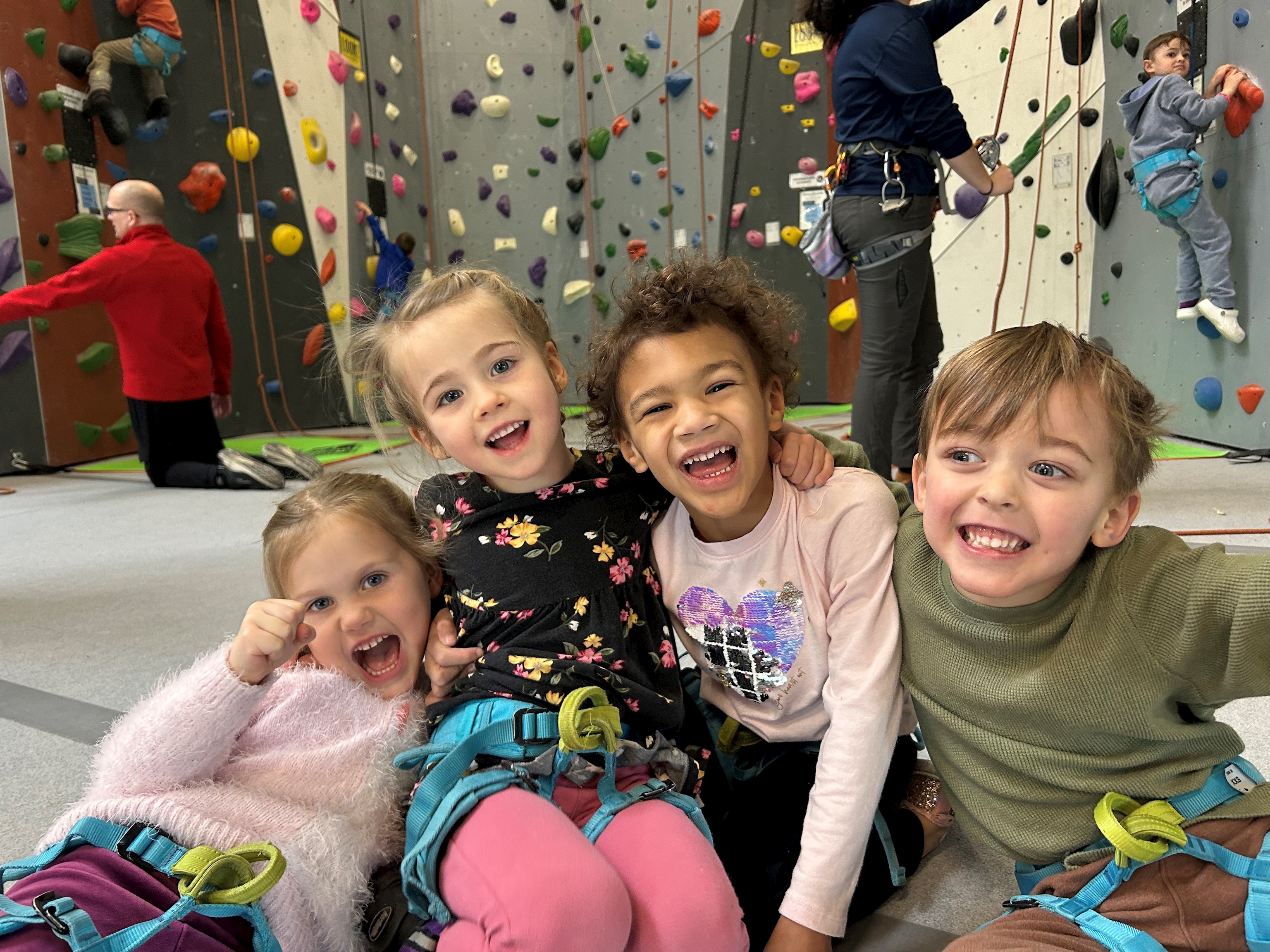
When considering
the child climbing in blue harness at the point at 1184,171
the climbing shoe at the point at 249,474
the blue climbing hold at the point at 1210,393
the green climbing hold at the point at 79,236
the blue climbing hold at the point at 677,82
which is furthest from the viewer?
the blue climbing hold at the point at 677,82

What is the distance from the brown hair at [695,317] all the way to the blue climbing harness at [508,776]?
35 centimetres

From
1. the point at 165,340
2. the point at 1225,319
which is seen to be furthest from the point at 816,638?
the point at 165,340

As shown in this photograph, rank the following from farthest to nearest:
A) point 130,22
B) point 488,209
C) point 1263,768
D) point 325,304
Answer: point 488,209
point 325,304
point 130,22
point 1263,768

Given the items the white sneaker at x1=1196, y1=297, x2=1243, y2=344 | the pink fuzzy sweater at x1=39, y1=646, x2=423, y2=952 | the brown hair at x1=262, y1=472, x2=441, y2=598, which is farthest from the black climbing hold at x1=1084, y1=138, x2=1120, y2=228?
the pink fuzzy sweater at x1=39, y1=646, x2=423, y2=952

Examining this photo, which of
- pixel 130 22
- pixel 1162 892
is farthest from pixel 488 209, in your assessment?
pixel 1162 892

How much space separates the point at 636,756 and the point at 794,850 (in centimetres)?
22

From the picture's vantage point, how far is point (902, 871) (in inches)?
39.6

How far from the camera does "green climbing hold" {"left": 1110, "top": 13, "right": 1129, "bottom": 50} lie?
382 centimetres

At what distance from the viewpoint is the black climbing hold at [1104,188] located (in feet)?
13.1

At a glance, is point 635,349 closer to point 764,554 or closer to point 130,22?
point 764,554

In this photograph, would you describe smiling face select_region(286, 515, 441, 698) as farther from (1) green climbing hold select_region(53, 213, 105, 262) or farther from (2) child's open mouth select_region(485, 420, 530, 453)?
(1) green climbing hold select_region(53, 213, 105, 262)

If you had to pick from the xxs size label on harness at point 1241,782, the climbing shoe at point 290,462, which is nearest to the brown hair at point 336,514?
the xxs size label on harness at point 1241,782

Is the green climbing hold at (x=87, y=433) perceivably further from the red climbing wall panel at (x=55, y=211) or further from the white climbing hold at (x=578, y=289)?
the white climbing hold at (x=578, y=289)

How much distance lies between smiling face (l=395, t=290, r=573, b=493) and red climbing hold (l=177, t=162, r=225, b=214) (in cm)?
448
